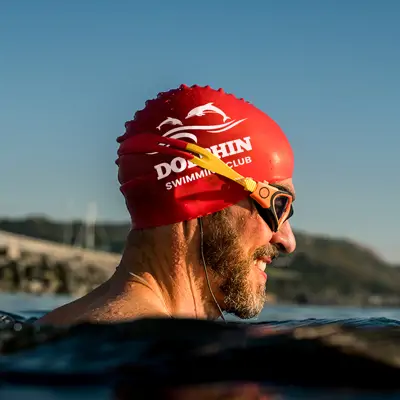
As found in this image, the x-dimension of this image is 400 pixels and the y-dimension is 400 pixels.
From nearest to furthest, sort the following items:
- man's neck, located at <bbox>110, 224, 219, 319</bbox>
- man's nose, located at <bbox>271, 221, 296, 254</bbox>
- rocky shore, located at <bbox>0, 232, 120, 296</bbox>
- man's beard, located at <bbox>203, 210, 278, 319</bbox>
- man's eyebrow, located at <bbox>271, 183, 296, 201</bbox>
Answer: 1. man's neck, located at <bbox>110, 224, 219, 319</bbox>
2. man's beard, located at <bbox>203, 210, 278, 319</bbox>
3. man's nose, located at <bbox>271, 221, 296, 254</bbox>
4. man's eyebrow, located at <bbox>271, 183, 296, 201</bbox>
5. rocky shore, located at <bbox>0, 232, 120, 296</bbox>

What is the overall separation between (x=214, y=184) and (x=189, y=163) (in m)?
0.20

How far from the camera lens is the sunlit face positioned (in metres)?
4.73

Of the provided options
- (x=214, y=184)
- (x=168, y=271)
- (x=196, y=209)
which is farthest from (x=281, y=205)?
(x=168, y=271)

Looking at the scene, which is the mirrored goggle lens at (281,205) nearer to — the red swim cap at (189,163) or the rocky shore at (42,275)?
the red swim cap at (189,163)

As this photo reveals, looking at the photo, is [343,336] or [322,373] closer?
[322,373]

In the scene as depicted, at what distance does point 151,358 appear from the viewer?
3.18 metres

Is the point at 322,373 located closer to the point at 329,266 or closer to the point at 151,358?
the point at 151,358

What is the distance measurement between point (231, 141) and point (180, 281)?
0.95m

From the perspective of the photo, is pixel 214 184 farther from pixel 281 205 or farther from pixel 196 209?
pixel 281 205

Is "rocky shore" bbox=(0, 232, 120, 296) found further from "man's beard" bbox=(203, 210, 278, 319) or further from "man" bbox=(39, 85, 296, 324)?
"man's beard" bbox=(203, 210, 278, 319)

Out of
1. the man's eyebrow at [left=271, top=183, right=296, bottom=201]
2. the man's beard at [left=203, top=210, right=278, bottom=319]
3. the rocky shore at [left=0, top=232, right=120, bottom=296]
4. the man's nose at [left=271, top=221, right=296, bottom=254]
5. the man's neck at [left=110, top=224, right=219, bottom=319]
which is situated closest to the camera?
the man's neck at [left=110, top=224, right=219, bottom=319]

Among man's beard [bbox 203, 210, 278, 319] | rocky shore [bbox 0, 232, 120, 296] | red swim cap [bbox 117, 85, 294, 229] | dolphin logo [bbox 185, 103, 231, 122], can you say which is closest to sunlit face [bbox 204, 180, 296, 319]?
man's beard [bbox 203, 210, 278, 319]

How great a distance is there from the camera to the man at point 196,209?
467 centimetres

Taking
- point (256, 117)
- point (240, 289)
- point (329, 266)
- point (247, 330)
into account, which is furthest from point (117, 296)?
point (329, 266)
